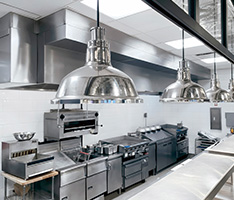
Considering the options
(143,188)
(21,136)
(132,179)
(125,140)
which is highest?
(21,136)

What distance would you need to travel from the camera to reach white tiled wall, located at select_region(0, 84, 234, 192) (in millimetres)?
3219

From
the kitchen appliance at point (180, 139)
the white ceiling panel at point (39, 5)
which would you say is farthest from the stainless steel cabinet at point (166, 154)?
the white ceiling panel at point (39, 5)

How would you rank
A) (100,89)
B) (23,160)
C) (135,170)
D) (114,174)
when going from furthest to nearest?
(135,170)
(114,174)
(23,160)
(100,89)

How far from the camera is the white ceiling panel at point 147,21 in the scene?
7.96 feet

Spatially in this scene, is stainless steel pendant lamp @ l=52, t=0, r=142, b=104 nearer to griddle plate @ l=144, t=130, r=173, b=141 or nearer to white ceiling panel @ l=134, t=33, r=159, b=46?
white ceiling panel @ l=134, t=33, r=159, b=46

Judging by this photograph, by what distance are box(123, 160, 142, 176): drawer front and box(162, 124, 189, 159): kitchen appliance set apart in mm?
1958

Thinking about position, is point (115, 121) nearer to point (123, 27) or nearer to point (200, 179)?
point (123, 27)

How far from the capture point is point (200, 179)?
5.18 ft

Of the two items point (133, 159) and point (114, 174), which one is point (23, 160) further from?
point (133, 159)

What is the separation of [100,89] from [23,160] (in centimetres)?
264

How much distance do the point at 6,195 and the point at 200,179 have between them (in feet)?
9.32

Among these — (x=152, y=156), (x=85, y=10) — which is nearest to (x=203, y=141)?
(x=152, y=156)

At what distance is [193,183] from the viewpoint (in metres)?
1.51

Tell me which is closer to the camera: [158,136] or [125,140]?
[125,140]
